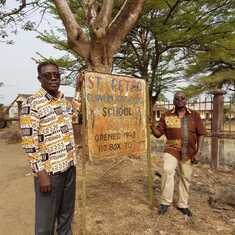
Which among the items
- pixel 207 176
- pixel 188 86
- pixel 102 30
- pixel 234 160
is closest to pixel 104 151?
pixel 102 30

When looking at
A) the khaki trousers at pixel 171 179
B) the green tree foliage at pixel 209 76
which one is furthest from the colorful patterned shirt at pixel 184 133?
the green tree foliage at pixel 209 76

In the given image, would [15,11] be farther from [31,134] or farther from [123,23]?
[31,134]

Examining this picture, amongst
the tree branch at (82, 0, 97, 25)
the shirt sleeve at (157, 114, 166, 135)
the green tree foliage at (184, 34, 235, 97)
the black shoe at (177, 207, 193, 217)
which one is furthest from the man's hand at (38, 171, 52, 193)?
the green tree foliage at (184, 34, 235, 97)

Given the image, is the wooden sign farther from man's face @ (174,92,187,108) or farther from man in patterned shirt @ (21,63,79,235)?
man in patterned shirt @ (21,63,79,235)

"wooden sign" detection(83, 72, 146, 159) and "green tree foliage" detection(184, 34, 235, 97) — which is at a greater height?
"green tree foliage" detection(184, 34, 235, 97)

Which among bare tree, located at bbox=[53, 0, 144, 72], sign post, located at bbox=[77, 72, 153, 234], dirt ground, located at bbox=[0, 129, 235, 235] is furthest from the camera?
bare tree, located at bbox=[53, 0, 144, 72]

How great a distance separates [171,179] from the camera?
4.48m

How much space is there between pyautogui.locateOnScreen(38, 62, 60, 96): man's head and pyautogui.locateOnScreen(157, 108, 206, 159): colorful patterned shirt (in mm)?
2087

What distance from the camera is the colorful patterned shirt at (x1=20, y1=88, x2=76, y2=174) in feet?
8.85

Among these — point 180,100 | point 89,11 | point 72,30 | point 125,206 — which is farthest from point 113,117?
point 89,11

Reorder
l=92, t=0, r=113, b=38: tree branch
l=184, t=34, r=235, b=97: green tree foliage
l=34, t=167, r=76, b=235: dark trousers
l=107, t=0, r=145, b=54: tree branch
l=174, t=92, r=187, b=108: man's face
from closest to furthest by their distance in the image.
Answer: l=34, t=167, r=76, b=235: dark trousers → l=174, t=92, r=187, b=108: man's face → l=92, t=0, r=113, b=38: tree branch → l=107, t=0, r=145, b=54: tree branch → l=184, t=34, r=235, b=97: green tree foliage

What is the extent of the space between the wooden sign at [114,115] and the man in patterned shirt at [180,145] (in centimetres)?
39

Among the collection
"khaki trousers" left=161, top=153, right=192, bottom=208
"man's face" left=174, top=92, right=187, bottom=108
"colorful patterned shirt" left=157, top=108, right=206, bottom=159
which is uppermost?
"man's face" left=174, top=92, right=187, bottom=108

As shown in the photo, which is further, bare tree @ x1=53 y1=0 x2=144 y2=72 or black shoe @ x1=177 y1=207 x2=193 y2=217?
bare tree @ x1=53 y1=0 x2=144 y2=72
